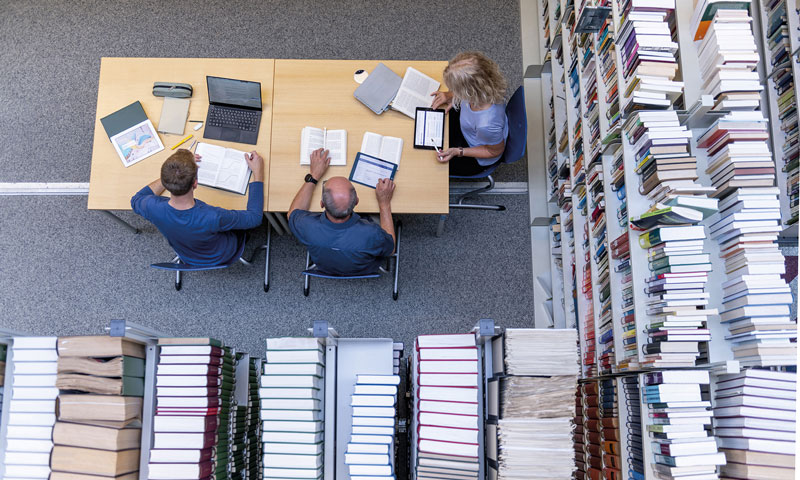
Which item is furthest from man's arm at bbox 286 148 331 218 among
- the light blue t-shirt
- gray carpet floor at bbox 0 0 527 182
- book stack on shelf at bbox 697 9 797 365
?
book stack on shelf at bbox 697 9 797 365

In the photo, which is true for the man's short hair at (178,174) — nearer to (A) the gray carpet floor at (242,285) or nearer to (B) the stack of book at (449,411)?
(A) the gray carpet floor at (242,285)

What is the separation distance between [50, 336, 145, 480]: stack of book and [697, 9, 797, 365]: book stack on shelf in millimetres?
2317

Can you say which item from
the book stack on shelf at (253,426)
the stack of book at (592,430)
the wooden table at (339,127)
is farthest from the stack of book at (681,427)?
the book stack on shelf at (253,426)

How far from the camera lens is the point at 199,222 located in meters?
2.76

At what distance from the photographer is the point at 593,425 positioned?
8.93 feet

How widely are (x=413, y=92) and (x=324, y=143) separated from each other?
579mm

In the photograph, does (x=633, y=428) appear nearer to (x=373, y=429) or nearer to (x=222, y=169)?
(x=373, y=429)

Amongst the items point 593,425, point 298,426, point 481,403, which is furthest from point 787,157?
point 298,426

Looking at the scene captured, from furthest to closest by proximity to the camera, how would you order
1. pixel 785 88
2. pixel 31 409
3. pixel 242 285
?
pixel 242 285 < pixel 785 88 < pixel 31 409

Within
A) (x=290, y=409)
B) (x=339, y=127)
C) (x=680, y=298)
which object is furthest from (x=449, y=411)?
(x=339, y=127)

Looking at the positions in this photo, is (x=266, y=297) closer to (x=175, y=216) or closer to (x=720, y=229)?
(x=175, y=216)

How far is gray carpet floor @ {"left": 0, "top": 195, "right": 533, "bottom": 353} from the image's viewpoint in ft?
11.4

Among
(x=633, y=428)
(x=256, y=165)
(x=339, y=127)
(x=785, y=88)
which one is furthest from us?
(x=339, y=127)

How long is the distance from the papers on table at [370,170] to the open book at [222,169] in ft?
1.91
